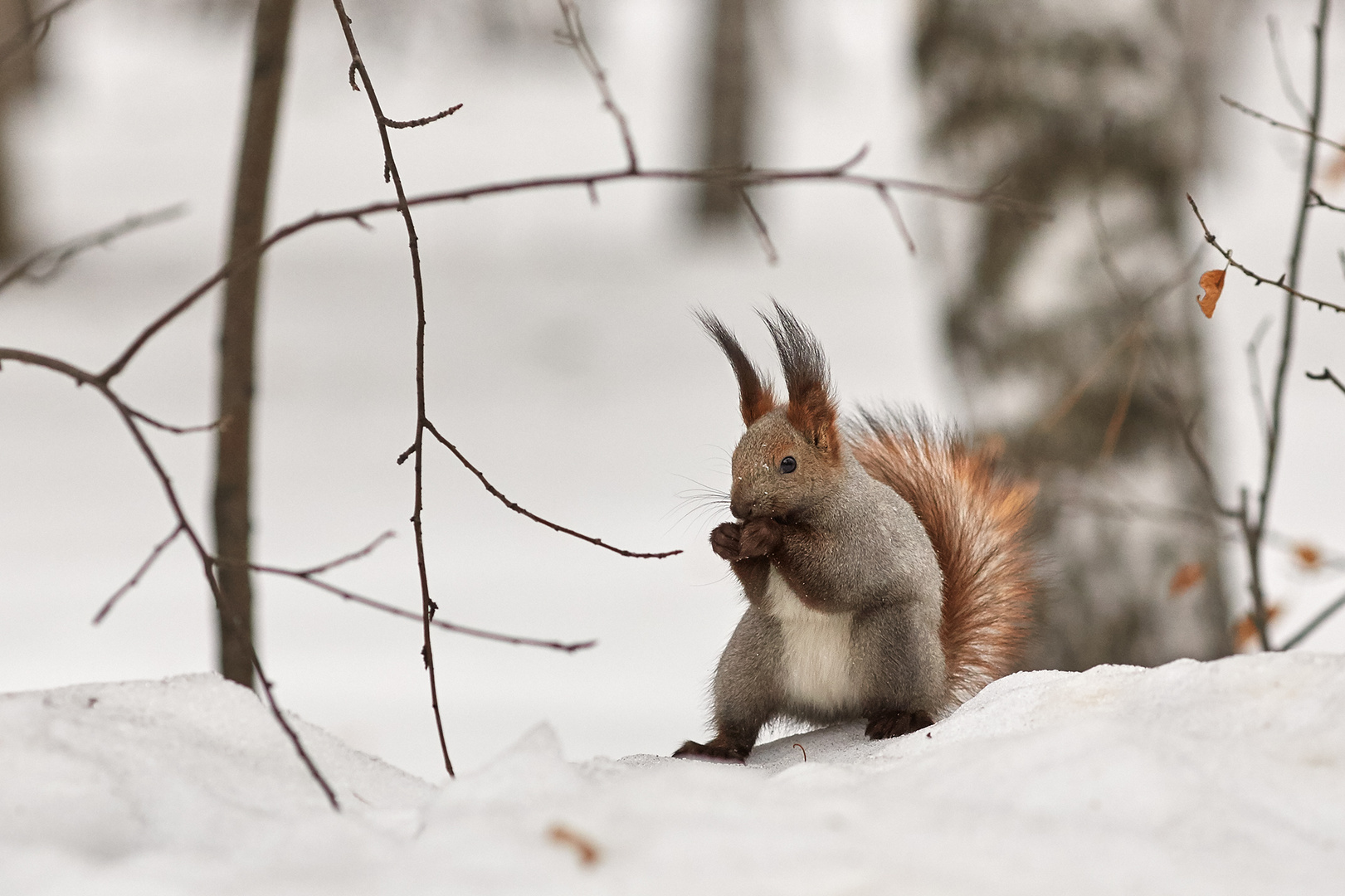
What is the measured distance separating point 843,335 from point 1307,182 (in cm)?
799

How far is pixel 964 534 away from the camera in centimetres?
219

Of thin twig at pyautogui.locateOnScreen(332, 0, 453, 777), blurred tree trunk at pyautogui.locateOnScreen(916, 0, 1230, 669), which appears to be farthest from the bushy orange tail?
blurred tree trunk at pyautogui.locateOnScreen(916, 0, 1230, 669)

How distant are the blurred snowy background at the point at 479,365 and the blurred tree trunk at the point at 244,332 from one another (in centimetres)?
78

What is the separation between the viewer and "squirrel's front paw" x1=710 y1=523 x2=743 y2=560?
1.87 metres

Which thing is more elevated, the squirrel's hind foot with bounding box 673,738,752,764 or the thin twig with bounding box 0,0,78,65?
the thin twig with bounding box 0,0,78,65

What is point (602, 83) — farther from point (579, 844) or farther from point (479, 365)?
point (479, 365)

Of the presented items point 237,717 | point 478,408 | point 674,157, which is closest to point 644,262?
point 674,157

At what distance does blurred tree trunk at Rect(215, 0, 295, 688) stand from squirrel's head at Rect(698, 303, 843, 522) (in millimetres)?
804

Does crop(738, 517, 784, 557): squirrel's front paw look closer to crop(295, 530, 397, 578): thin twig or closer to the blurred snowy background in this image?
the blurred snowy background

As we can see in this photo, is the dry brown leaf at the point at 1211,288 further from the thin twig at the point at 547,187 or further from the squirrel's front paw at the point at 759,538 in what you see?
the squirrel's front paw at the point at 759,538

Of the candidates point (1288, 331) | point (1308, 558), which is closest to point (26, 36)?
point (1288, 331)

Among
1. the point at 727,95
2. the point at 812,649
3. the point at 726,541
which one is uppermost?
the point at 727,95

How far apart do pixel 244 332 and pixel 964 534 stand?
1.23 meters

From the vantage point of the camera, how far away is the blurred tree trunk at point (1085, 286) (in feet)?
12.3
